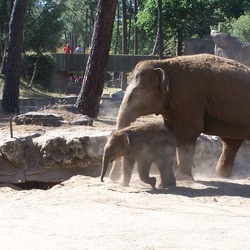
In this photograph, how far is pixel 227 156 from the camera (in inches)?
521

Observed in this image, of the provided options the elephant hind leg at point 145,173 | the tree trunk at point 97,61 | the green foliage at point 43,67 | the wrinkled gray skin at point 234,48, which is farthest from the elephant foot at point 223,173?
the green foliage at point 43,67

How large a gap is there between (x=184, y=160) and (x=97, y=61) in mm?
6352

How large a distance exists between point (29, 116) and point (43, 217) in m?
6.78

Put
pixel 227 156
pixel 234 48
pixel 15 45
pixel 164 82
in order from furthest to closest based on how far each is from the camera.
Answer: pixel 234 48
pixel 15 45
pixel 227 156
pixel 164 82

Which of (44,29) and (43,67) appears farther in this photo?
(44,29)

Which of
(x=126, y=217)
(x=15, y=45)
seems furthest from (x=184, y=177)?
(x=15, y=45)

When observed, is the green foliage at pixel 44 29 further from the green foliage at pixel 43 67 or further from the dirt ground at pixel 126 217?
the dirt ground at pixel 126 217

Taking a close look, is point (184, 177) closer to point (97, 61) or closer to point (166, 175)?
point (166, 175)

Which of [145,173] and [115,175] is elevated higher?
[145,173]

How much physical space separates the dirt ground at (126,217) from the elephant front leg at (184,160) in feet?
0.67

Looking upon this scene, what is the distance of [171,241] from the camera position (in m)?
7.61

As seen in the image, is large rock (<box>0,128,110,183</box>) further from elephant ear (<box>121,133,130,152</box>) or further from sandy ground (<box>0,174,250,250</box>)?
elephant ear (<box>121,133,130,152</box>)

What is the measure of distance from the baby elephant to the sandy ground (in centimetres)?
26

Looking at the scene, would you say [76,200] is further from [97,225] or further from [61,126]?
[61,126]
